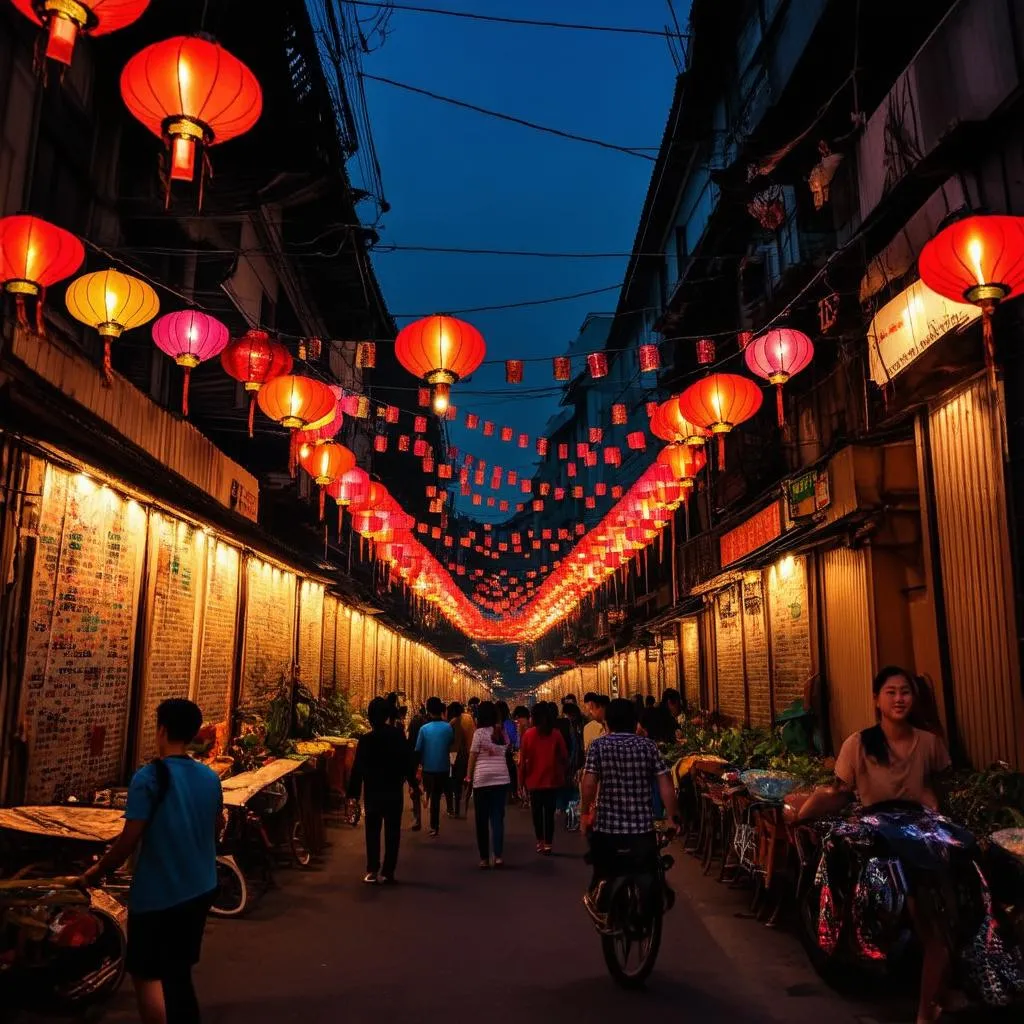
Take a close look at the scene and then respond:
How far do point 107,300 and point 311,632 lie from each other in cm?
1268

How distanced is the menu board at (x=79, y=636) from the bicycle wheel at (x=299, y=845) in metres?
2.53

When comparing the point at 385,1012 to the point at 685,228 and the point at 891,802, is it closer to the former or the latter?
the point at 891,802

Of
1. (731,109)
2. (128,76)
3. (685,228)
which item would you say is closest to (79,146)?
(128,76)

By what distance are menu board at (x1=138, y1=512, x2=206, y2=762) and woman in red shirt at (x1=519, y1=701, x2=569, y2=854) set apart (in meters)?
4.94

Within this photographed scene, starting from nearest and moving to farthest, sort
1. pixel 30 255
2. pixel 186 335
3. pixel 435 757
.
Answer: pixel 30 255, pixel 186 335, pixel 435 757

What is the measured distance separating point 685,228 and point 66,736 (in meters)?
22.4

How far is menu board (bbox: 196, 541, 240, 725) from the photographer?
42.9 feet

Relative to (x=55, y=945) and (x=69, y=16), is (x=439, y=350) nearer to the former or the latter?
(x=69, y=16)

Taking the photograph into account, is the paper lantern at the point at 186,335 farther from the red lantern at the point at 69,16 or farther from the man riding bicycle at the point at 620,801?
the man riding bicycle at the point at 620,801

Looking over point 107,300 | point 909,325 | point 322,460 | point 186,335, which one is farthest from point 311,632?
point 909,325

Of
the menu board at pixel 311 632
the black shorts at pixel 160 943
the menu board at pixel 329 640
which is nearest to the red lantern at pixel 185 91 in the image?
the black shorts at pixel 160 943

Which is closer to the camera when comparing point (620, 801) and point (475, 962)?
point (620, 801)

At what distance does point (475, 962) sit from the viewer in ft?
22.9

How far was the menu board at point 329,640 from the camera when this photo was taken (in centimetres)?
2208
